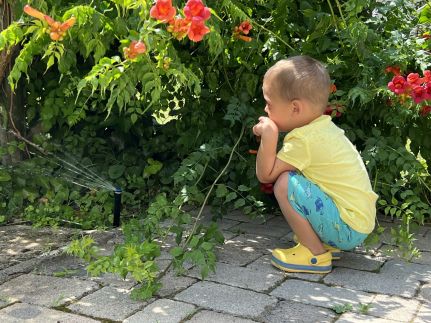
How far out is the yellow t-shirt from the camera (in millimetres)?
3361

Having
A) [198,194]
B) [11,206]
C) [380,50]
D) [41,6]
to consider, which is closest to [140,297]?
[198,194]

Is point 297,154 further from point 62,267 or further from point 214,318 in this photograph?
point 62,267

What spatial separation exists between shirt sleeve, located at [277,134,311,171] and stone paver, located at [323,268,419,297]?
574mm

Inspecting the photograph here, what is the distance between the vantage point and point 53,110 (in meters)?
4.62

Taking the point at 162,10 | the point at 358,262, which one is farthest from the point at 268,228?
the point at 162,10

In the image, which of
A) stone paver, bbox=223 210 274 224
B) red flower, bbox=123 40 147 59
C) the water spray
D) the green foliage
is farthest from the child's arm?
the water spray

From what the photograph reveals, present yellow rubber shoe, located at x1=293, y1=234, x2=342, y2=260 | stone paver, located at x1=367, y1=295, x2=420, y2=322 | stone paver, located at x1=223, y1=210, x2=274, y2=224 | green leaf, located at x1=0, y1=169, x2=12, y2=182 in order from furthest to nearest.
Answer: green leaf, located at x1=0, y1=169, x2=12, y2=182
stone paver, located at x1=223, y1=210, x2=274, y2=224
yellow rubber shoe, located at x1=293, y1=234, x2=342, y2=260
stone paver, located at x1=367, y1=295, x2=420, y2=322

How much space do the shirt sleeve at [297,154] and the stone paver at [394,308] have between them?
2.40 ft

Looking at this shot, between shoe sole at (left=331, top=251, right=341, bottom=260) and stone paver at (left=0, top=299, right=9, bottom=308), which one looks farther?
shoe sole at (left=331, top=251, right=341, bottom=260)

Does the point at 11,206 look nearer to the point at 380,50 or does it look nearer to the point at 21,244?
the point at 21,244

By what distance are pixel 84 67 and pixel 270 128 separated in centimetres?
185

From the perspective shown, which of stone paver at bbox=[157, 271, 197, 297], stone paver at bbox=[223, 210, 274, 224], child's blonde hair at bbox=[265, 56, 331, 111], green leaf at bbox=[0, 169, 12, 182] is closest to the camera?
stone paver at bbox=[157, 271, 197, 297]

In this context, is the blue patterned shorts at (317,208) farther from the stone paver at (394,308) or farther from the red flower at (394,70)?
the red flower at (394,70)

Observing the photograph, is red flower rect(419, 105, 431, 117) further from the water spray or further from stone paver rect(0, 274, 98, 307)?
stone paver rect(0, 274, 98, 307)
